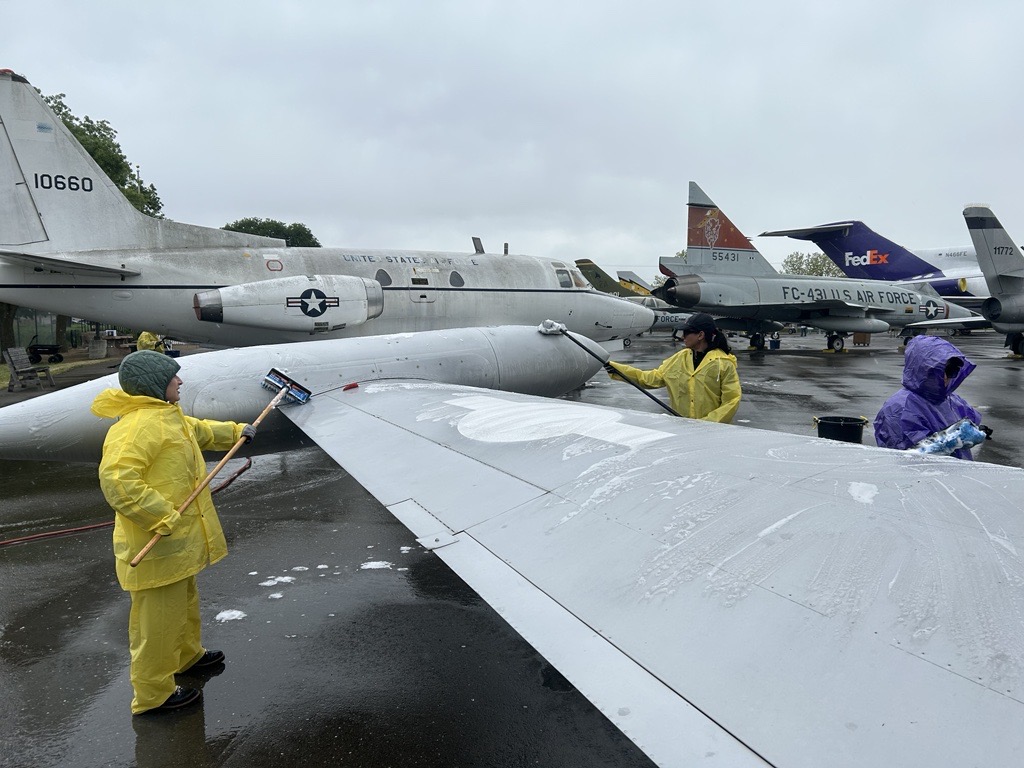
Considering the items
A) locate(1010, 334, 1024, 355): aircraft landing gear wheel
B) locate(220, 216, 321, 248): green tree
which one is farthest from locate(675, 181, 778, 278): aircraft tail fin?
locate(220, 216, 321, 248): green tree

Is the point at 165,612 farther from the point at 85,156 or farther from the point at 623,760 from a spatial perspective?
the point at 85,156

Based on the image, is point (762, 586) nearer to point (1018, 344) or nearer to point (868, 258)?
point (1018, 344)

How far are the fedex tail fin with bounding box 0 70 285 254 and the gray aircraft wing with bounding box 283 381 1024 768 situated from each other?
918 cm

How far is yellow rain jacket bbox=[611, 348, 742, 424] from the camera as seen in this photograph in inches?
179

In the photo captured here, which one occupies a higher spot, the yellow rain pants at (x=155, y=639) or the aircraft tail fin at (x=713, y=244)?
the aircraft tail fin at (x=713, y=244)

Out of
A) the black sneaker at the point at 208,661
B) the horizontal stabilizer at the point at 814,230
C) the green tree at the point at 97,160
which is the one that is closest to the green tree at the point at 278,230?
the green tree at the point at 97,160

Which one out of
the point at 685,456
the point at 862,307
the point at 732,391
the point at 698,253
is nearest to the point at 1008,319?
the point at 862,307

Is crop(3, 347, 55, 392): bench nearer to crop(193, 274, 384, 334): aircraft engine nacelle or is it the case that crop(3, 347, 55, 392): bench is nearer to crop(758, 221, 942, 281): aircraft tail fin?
crop(193, 274, 384, 334): aircraft engine nacelle

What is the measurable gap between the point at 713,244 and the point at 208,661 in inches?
876

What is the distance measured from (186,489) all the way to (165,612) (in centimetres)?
56

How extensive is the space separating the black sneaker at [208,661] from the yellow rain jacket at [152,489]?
0.65 m

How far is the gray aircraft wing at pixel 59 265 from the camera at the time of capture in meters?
8.09

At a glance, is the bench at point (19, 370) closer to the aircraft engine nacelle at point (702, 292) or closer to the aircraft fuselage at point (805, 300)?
the aircraft engine nacelle at point (702, 292)

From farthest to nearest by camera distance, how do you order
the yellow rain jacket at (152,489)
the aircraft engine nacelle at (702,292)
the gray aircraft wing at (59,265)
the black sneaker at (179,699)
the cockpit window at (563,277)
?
the aircraft engine nacelle at (702,292), the cockpit window at (563,277), the gray aircraft wing at (59,265), the black sneaker at (179,699), the yellow rain jacket at (152,489)
